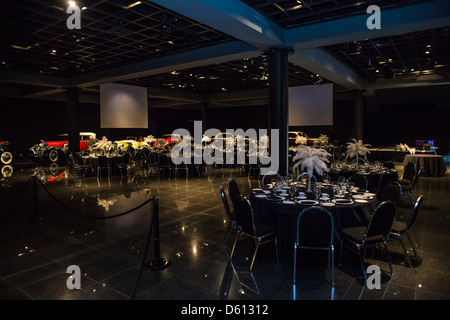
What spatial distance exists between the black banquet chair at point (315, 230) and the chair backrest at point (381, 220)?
41cm

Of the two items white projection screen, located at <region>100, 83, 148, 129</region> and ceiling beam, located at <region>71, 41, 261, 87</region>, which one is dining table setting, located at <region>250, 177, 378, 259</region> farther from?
white projection screen, located at <region>100, 83, 148, 129</region>

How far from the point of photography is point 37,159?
48.4ft

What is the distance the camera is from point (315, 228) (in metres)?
3.16

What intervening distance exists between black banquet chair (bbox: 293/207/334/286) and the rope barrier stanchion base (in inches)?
58.1

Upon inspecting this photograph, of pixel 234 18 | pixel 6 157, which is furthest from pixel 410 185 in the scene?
pixel 6 157

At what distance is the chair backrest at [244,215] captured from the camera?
3445 millimetres

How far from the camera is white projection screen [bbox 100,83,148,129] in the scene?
1315 cm

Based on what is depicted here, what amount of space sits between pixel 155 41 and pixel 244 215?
684 cm

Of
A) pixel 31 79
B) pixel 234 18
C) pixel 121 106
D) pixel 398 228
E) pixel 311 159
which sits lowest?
pixel 398 228

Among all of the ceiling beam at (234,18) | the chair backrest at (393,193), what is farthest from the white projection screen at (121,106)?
the chair backrest at (393,193)

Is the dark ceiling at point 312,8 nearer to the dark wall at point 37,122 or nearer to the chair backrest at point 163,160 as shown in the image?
the chair backrest at point 163,160

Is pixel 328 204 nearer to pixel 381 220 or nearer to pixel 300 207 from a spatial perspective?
pixel 300 207

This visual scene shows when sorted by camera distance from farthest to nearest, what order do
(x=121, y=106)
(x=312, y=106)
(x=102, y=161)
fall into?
(x=121, y=106) < (x=312, y=106) < (x=102, y=161)

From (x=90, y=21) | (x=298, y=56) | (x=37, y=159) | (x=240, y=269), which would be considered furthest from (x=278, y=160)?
(x=37, y=159)
